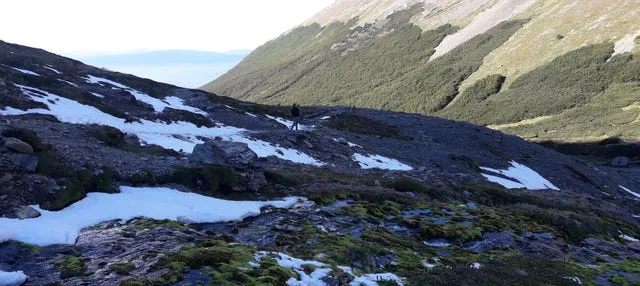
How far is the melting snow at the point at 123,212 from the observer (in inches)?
552

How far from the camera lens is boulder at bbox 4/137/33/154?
62.1 ft

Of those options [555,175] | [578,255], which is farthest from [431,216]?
[555,175]

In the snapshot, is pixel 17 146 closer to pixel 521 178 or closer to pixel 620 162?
pixel 521 178

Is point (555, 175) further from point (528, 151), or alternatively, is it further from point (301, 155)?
point (301, 155)

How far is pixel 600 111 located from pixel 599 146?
45.8 metres

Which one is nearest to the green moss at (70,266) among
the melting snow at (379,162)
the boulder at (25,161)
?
the boulder at (25,161)

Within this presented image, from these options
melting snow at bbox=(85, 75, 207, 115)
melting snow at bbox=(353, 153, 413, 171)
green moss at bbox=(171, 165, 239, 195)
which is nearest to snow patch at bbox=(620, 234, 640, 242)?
green moss at bbox=(171, 165, 239, 195)

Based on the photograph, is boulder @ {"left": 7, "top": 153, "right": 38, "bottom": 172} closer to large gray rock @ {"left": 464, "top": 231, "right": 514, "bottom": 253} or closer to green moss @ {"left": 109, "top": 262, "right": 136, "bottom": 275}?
green moss @ {"left": 109, "top": 262, "right": 136, "bottom": 275}

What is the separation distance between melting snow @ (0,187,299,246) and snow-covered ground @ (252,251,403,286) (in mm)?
4870

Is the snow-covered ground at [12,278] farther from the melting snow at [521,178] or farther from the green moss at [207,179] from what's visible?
the melting snow at [521,178]

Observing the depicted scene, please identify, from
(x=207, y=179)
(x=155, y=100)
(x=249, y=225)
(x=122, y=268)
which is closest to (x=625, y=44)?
(x=155, y=100)

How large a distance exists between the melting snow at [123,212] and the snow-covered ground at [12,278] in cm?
252

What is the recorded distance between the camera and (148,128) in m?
45.0

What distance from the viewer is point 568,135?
14875cm
